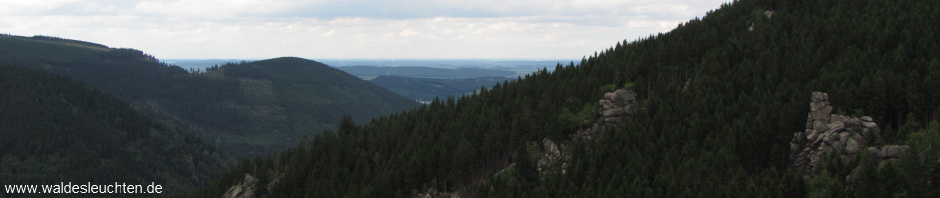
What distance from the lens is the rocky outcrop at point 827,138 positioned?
70375 mm

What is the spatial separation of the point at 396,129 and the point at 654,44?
5475 centimetres

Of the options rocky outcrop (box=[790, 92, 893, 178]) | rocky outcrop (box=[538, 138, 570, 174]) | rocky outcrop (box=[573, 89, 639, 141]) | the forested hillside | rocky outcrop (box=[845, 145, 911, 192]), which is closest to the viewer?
rocky outcrop (box=[845, 145, 911, 192])

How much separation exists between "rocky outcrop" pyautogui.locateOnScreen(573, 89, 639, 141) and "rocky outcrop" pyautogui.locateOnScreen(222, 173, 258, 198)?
62524mm

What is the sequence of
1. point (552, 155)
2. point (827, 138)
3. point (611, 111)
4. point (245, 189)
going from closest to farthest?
point (827, 138), point (552, 155), point (611, 111), point (245, 189)

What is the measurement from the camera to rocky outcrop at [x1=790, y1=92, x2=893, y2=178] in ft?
231

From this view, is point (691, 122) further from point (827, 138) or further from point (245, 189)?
point (245, 189)

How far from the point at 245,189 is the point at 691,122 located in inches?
3262

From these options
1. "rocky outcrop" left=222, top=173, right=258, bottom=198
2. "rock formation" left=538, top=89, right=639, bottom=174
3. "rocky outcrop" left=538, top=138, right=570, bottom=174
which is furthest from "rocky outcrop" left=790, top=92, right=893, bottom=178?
"rocky outcrop" left=222, top=173, right=258, bottom=198

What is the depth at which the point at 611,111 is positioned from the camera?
343 feet

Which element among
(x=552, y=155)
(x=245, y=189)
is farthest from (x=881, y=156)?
(x=245, y=189)

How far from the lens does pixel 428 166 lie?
361 feet

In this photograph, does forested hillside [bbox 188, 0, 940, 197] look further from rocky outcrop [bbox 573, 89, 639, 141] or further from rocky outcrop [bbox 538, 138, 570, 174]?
rocky outcrop [bbox 573, 89, 639, 141]

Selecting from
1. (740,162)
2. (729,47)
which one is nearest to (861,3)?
(729,47)

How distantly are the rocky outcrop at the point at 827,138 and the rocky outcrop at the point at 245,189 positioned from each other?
304 feet
